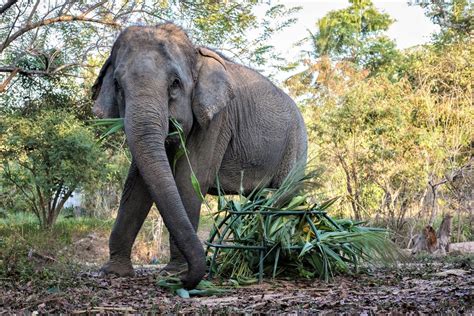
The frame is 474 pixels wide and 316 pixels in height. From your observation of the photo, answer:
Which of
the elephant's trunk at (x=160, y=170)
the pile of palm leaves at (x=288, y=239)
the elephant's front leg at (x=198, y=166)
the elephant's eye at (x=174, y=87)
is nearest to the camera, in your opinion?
the elephant's trunk at (x=160, y=170)

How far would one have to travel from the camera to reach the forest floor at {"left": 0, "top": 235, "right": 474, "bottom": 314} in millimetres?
4621

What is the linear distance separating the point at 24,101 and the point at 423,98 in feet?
36.6

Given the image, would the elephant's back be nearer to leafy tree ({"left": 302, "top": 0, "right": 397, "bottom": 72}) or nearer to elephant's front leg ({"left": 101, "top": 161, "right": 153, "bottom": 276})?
elephant's front leg ({"left": 101, "top": 161, "right": 153, "bottom": 276})

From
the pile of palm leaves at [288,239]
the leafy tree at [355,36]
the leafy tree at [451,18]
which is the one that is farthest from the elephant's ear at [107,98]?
the leafy tree at [355,36]

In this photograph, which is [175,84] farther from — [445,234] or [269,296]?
[445,234]

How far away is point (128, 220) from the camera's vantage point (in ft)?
24.3

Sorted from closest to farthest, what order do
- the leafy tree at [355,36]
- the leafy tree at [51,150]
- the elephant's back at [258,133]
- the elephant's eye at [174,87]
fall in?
the elephant's eye at [174,87], the elephant's back at [258,133], the leafy tree at [51,150], the leafy tree at [355,36]

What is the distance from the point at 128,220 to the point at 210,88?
62.9 inches

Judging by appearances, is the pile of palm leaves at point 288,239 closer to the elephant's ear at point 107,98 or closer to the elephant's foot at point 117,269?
the elephant's foot at point 117,269

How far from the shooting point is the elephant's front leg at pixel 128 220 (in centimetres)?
738

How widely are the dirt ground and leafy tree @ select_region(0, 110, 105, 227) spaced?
41.5 feet

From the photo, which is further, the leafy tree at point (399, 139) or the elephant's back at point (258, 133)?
the leafy tree at point (399, 139)

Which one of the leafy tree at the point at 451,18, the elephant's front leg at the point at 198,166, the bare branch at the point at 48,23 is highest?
the leafy tree at the point at 451,18

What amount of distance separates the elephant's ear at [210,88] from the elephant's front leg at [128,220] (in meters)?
0.89
